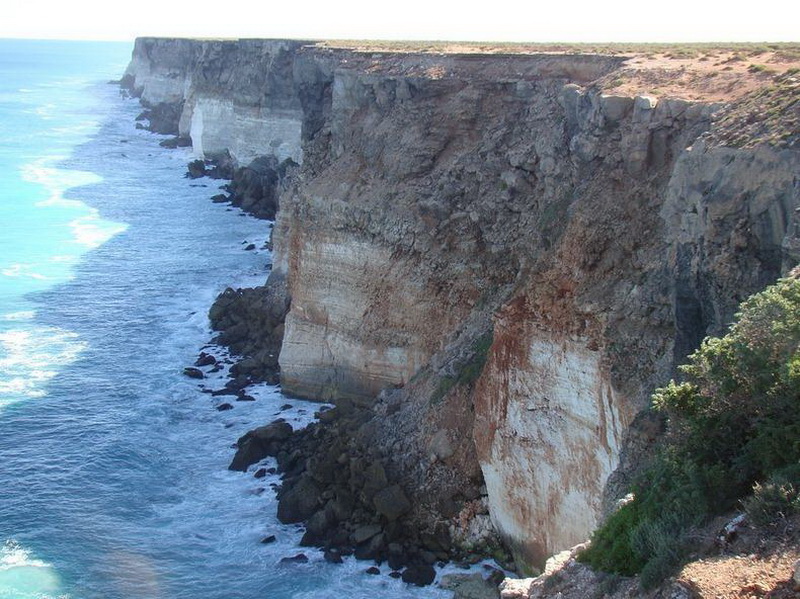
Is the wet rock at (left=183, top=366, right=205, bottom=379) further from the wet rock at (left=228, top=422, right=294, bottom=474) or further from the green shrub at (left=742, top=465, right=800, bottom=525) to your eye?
the green shrub at (left=742, top=465, right=800, bottom=525)

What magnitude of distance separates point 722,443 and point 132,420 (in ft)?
78.9

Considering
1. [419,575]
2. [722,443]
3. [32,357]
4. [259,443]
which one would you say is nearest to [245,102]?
[32,357]

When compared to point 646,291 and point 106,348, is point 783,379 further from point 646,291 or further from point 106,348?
point 106,348

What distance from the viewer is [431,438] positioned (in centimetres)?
2628

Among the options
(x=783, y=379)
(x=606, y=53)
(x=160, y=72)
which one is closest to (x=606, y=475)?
(x=783, y=379)

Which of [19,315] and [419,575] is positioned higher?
[19,315]

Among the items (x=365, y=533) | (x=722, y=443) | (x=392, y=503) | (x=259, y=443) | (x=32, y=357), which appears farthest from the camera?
(x=32, y=357)

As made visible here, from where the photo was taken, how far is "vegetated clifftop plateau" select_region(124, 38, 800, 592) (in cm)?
1769

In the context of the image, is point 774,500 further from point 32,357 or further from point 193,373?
point 32,357

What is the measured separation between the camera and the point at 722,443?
1226 cm

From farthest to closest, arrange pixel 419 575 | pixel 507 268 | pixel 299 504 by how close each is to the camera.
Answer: pixel 507 268
pixel 299 504
pixel 419 575

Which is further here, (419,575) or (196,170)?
(196,170)

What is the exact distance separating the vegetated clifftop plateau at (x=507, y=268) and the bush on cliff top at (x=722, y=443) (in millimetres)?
2993

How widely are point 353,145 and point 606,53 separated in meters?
9.27
